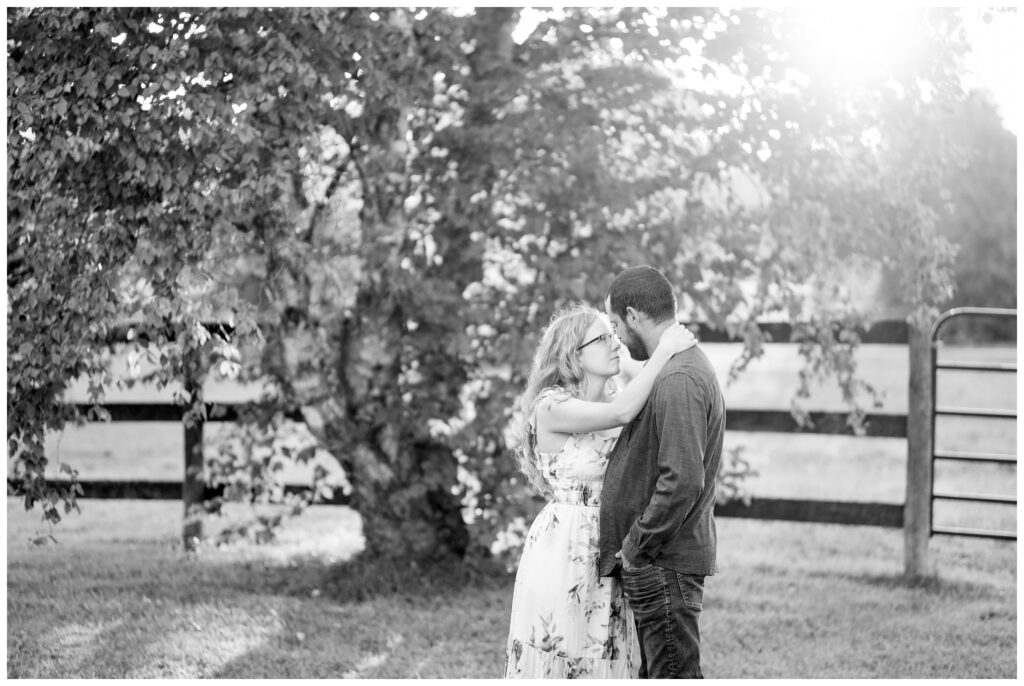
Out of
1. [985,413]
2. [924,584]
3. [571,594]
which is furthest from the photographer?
[985,413]

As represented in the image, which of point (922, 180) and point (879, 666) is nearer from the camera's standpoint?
point (879, 666)

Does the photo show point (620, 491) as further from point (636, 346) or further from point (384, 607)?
point (384, 607)

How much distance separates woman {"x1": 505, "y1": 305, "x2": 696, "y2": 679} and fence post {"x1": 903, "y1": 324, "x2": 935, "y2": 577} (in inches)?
139

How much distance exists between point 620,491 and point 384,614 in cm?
252

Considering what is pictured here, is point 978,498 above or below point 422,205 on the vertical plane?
below

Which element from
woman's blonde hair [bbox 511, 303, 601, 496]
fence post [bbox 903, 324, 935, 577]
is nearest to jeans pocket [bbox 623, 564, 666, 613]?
woman's blonde hair [bbox 511, 303, 601, 496]

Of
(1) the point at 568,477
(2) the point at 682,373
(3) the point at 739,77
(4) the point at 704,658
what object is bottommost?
(4) the point at 704,658

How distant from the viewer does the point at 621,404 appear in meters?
2.99

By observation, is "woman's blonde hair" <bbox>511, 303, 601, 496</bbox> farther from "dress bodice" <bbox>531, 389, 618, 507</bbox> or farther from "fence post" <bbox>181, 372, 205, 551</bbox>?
"fence post" <bbox>181, 372, 205, 551</bbox>

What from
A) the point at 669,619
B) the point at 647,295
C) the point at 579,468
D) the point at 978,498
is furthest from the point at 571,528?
the point at 978,498

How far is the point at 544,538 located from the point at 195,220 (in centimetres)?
192

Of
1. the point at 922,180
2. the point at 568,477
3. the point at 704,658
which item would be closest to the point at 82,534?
the point at 704,658

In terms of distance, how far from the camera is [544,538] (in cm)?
321

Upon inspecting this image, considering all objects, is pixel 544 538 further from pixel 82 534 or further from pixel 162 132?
pixel 82 534
